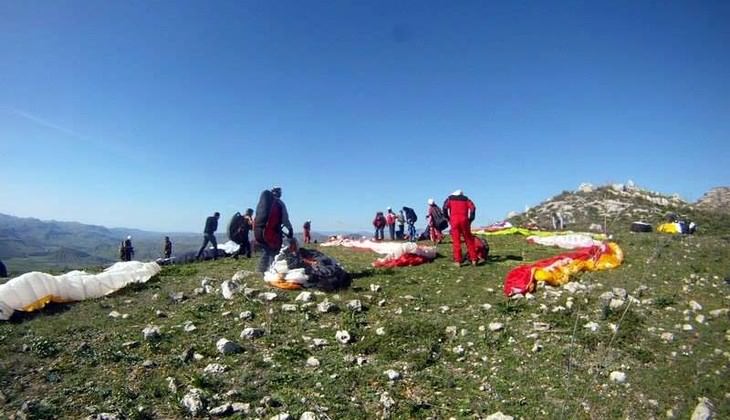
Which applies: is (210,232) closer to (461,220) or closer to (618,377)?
(461,220)

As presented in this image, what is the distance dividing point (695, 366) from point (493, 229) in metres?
22.2

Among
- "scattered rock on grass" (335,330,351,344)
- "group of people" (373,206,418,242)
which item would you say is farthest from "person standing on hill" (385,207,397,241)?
"scattered rock on grass" (335,330,351,344)

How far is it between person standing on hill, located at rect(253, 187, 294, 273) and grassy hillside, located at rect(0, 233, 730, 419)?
6.73 ft

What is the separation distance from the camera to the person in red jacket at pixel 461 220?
43.7ft

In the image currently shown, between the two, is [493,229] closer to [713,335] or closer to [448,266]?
[448,266]

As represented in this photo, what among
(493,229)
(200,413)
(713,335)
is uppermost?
(493,229)

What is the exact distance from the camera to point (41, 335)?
7773mm

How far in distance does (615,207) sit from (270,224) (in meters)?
30.1

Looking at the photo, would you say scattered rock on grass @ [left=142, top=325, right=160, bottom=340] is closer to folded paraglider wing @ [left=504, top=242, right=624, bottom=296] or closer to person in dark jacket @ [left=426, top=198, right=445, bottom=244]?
folded paraglider wing @ [left=504, top=242, right=624, bottom=296]

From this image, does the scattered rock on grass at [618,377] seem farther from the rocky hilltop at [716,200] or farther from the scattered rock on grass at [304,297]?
the rocky hilltop at [716,200]

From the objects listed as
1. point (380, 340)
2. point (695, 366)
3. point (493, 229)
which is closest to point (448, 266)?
point (380, 340)

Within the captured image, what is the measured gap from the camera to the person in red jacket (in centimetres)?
1332

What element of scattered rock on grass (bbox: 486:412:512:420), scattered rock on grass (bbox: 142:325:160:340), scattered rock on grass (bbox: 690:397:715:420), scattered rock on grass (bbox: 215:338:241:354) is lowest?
scattered rock on grass (bbox: 486:412:512:420)

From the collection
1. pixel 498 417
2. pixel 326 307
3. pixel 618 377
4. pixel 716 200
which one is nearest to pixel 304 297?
pixel 326 307
